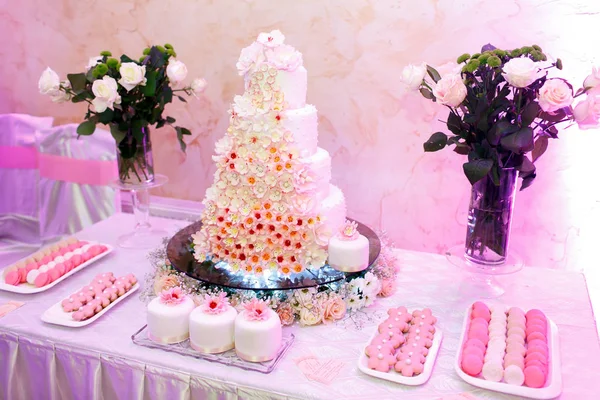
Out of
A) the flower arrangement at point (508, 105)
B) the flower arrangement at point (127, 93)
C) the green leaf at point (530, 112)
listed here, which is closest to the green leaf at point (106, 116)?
the flower arrangement at point (127, 93)

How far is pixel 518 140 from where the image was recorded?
160 centimetres

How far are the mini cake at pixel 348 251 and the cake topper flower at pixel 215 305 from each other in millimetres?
395

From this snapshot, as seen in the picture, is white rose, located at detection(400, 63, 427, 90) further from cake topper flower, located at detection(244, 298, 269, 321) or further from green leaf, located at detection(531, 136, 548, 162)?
cake topper flower, located at detection(244, 298, 269, 321)

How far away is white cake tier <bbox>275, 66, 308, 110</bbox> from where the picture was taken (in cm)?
175

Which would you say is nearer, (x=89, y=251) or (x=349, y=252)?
(x=349, y=252)

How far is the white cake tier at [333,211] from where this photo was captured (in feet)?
6.04

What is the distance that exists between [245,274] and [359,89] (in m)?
0.98

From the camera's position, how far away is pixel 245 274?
177 centimetres

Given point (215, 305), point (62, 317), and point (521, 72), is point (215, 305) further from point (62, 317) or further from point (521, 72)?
point (521, 72)

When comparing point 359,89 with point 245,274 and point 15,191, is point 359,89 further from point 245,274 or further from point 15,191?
point 15,191

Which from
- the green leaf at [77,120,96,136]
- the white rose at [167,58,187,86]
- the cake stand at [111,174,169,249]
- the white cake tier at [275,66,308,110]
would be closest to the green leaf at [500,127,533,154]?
the white cake tier at [275,66,308,110]

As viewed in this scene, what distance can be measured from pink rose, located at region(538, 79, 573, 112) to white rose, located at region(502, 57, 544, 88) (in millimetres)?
47

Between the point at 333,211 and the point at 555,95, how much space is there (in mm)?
741

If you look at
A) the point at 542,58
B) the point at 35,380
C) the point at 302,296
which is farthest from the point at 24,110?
the point at 542,58
